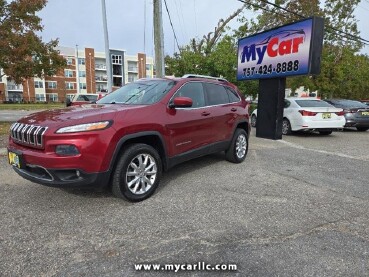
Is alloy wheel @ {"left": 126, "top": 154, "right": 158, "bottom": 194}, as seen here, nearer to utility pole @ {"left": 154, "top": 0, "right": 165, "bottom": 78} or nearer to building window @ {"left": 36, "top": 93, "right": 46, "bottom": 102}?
utility pole @ {"left": 154, "top": 0, "right": 165, "bottom": 78}

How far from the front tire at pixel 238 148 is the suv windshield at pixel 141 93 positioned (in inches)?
79.8

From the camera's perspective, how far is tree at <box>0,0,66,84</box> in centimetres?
1047

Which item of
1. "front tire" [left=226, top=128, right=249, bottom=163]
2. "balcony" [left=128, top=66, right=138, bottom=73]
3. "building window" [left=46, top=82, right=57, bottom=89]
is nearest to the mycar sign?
"front tire" [left=226, top=128, right=249, bottom=163]

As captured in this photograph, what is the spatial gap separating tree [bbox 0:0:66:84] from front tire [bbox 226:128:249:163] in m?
9.14

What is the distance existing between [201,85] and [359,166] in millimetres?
3870

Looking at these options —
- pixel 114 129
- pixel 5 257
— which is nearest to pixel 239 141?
pixel 114 129

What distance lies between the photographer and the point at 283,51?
8.66m

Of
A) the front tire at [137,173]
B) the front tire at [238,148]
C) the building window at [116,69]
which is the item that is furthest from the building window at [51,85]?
the front tire at [137,173]

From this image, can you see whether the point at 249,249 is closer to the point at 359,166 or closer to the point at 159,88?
the point at 159,88

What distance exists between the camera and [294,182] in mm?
4742

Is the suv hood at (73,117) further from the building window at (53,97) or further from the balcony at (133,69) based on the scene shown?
the balcony at (133,69)

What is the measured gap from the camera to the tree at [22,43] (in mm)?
10469

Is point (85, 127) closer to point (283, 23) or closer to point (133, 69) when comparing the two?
point (283, 23)

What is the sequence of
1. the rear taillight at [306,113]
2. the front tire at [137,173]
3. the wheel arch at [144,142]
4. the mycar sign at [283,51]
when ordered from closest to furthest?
1. the wheel arch at [144,142]
2. the front tire at [137,173]
3. the mycar sign at [283,51]
4. the rear taillight at [306,113]
